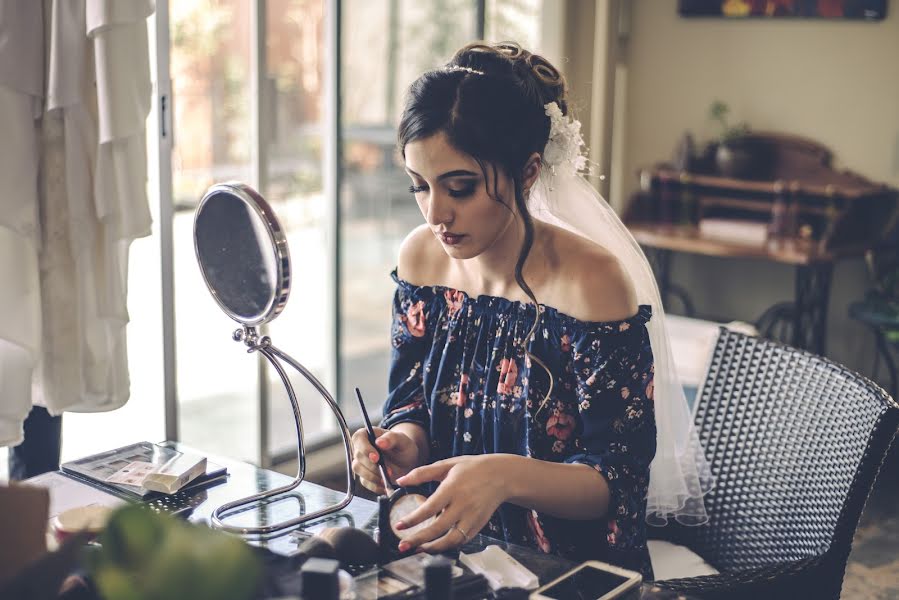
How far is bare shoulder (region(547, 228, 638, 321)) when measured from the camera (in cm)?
159

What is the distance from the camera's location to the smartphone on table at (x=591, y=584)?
1124 millimetres

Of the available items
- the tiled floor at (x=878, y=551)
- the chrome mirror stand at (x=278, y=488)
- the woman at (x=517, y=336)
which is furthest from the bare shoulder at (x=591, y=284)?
the tiled floor at (x=878, y=551)

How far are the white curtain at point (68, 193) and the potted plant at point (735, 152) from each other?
105 inches

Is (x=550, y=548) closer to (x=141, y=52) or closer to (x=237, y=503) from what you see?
(x=237, y=503)

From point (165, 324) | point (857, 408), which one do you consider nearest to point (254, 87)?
point (165, 324)

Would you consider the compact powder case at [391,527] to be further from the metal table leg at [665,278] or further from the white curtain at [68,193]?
the metal table leg at [665,278]

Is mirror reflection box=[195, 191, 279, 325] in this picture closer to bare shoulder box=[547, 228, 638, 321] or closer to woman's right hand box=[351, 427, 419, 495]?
woman's right hand box=[351, 427, 419, 495]

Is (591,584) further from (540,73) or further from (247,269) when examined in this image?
(540,73)

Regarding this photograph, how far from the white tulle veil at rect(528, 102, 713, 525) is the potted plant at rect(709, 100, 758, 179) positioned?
2.36 meters

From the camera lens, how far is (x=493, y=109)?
1590 millimetres

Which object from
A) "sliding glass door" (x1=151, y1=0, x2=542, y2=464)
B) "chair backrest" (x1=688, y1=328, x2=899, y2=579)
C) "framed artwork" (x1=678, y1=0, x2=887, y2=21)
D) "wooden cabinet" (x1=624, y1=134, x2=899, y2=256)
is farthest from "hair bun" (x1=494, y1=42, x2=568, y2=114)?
"framed artwork" (x1=678, y1=0, x2=887, y2=21)

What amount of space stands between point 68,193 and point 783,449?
156cm

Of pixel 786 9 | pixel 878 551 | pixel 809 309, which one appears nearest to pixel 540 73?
pixel 878 551

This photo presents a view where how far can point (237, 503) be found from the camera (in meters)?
1.40
